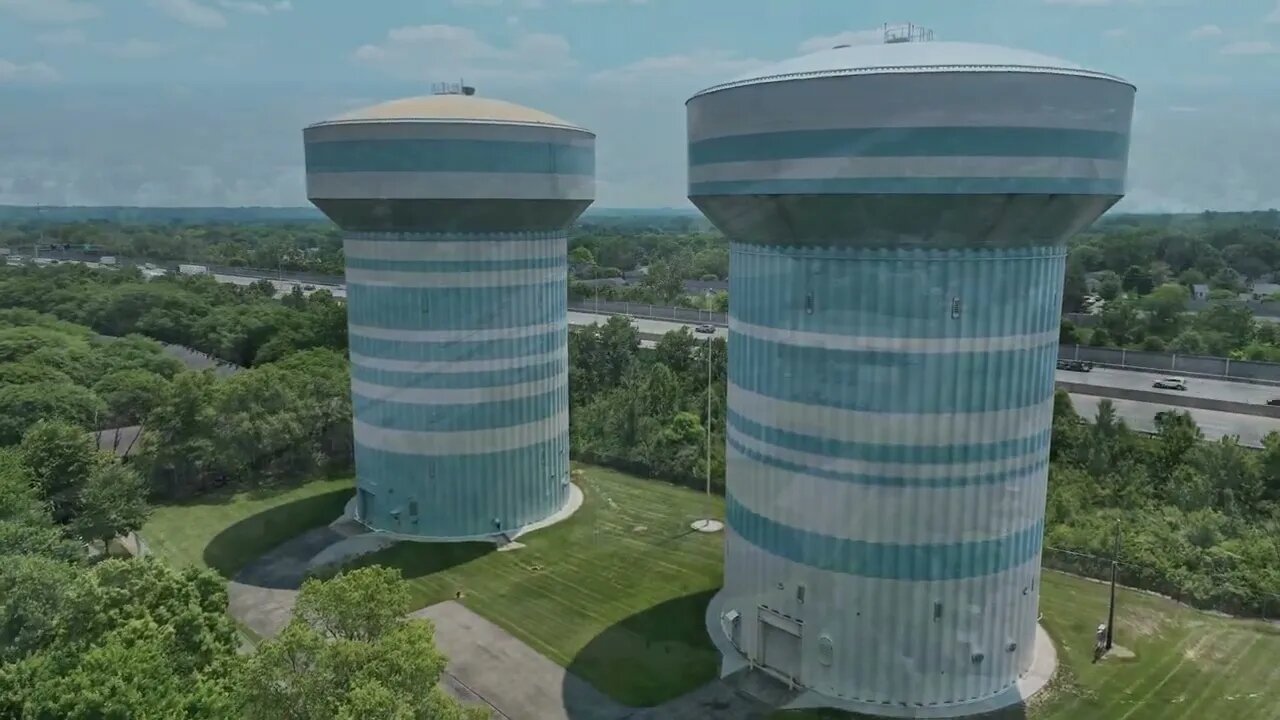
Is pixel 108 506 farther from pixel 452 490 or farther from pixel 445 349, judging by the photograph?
pixel 445 349

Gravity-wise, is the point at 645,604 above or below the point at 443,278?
below

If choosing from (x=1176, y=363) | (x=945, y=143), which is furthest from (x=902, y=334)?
(x=1176, y=363)

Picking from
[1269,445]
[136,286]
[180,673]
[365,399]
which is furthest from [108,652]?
[136,286]

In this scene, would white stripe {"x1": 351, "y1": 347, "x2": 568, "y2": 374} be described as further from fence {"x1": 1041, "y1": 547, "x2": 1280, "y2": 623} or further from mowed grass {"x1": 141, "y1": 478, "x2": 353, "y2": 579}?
fence {"x1": 1041, "y1": 547, "x2": 1280, "y2": 623}

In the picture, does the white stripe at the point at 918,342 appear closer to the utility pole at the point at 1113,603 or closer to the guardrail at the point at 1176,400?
the utility pole at the point at 1113,603

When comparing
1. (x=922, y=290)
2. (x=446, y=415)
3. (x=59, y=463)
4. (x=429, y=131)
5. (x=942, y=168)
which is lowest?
(x=59, y=463)

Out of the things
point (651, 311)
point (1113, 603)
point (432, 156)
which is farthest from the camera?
point (651, 311)

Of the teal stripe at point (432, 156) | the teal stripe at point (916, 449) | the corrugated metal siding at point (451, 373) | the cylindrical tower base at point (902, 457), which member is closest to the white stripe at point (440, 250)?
the corrugated metal siding at point (451, 373)
